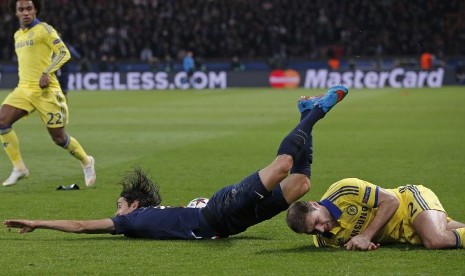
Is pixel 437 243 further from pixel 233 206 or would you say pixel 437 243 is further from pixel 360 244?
pixel 233 206

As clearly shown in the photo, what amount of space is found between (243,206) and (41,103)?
4.86 meters

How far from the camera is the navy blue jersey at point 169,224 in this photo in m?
7.84

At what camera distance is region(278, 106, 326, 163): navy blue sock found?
294 inches

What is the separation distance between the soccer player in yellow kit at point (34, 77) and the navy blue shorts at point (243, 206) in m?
4.45

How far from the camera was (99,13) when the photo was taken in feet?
162

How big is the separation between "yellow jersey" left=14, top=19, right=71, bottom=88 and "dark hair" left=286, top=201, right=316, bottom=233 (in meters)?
5.27

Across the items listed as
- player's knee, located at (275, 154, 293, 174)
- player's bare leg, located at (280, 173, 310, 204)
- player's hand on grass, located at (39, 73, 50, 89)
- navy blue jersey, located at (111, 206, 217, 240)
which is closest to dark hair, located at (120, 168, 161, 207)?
navy blue jersey, located at (111, 206, 217, 240)

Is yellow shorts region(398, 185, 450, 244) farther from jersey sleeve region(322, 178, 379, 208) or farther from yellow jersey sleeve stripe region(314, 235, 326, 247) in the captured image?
yellow jersey sleeve stripe region(314, 235, 326, 247)

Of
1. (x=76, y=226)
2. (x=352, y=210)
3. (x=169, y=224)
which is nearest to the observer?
(x=352, y=210)

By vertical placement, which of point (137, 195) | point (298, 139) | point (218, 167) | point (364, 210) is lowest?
point (218, 167)

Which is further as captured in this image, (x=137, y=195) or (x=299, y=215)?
(x=137, y=195)

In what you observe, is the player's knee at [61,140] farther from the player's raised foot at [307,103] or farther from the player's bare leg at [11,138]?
the player's raised foot at [307,103]

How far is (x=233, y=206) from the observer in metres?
7.54

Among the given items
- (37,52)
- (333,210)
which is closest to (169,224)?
(333,210)
